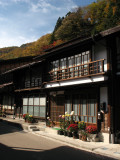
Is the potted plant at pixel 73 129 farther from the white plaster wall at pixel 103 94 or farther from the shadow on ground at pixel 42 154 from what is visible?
the shadow on ground at pixel 42 154

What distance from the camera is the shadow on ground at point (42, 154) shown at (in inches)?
326

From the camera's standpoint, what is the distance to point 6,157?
812 cm

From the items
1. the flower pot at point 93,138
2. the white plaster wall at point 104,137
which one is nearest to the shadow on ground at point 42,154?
the flower pot at point 93,138

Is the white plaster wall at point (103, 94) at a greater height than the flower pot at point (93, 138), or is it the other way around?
the white plaster wall at point (103, 94)

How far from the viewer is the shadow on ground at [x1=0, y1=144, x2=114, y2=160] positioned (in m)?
8.27

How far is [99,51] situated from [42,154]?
846 cm

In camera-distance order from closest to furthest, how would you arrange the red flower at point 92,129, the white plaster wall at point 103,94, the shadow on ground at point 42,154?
the shadow on ground at point 42,154, the red flower at point 92,129, the white plaster wall at point 103,94

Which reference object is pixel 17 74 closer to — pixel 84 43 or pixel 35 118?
pixel 35 118

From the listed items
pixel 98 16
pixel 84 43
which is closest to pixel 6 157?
pixel 84 43

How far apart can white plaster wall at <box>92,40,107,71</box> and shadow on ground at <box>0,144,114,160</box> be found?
20.2ft

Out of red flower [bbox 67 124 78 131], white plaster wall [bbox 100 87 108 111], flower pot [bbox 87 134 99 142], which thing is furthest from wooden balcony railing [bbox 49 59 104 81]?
flower pot [bbox 87 134 99 142]

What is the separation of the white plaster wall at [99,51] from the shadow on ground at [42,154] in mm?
6150

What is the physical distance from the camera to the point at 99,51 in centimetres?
1341

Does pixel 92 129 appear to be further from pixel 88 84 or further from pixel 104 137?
pixel 88 84
